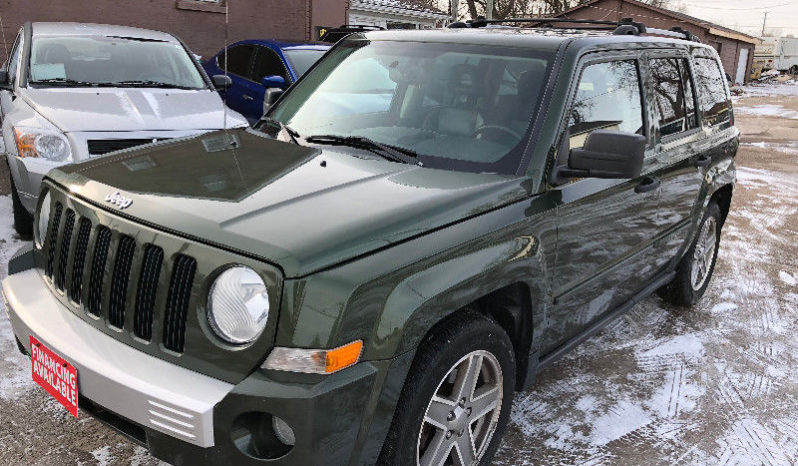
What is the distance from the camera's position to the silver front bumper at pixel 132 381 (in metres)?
1.97

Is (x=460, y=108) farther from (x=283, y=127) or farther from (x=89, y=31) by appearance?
(x=89, y=31)

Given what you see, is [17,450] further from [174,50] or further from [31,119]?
[174,50]

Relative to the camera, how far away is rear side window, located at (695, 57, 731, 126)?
4488 millimetres

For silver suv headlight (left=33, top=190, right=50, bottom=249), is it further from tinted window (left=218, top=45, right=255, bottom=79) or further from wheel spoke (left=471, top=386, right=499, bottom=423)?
tinted window (left=218, top=45, right=255, bottom=79)

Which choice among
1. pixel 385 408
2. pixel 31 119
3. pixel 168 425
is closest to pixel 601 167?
pixel 385 408

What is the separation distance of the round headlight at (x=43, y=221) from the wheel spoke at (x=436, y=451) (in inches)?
67.4

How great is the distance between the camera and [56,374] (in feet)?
7.63

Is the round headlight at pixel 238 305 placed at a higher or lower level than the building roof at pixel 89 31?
lower

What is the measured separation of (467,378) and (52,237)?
1.67 metres

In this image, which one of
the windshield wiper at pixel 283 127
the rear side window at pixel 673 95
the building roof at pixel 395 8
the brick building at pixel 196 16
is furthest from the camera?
the building roof at pixel 395 8

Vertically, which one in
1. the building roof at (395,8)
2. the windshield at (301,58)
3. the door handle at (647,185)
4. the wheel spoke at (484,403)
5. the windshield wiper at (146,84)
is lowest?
the wheel spoke at (484,403)

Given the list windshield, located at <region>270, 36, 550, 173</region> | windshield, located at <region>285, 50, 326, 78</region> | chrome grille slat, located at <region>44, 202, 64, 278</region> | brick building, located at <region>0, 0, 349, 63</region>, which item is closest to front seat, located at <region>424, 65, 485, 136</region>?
windshield, located at <region>270, 36, 550, 173</region>

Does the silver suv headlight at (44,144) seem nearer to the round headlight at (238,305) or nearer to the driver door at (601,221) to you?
the round headlight at (238,305)

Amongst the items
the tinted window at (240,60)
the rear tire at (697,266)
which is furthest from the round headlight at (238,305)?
the tinted window at (240,60)
